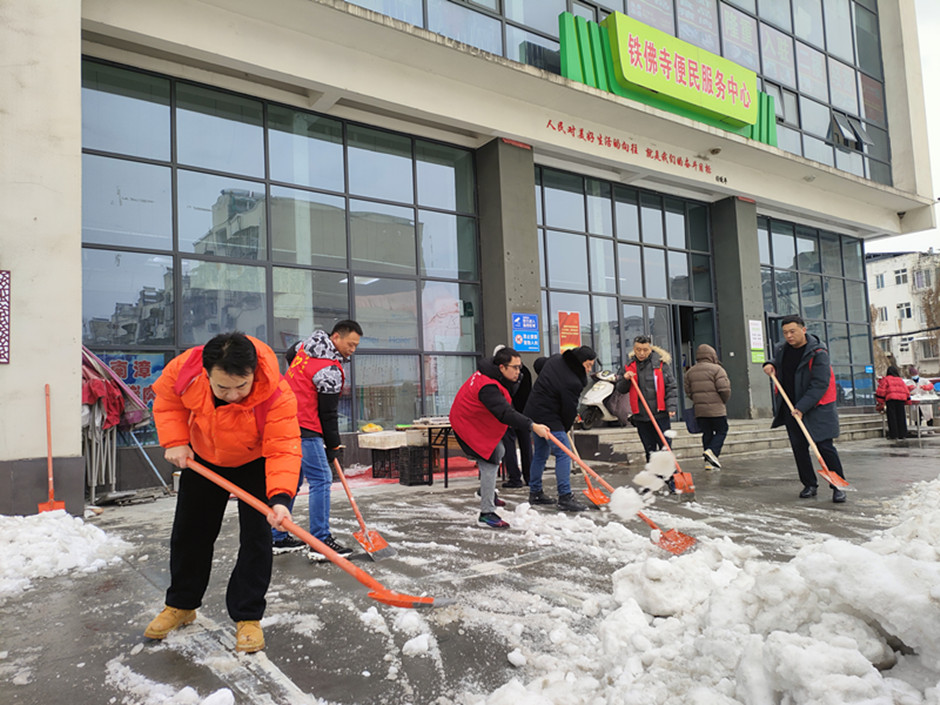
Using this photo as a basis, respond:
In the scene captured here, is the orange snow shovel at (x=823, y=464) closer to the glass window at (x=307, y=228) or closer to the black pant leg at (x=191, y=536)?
the black pant leg at (x=191, y=536)

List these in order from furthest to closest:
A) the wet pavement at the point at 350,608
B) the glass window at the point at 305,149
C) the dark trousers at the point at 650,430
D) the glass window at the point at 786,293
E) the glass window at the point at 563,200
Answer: the glass window at the point at 786,293 → the glass window at the point at 563,200 → the glass window at the point at 305,149 → the dark trousers at the point at 650,430 → the wet pavement at the point at 350,608

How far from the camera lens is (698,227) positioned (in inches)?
634

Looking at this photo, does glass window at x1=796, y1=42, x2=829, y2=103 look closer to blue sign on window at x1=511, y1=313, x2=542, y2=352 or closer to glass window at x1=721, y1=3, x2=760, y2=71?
glass window at x1=721, y1=3, x2=760, y2=71

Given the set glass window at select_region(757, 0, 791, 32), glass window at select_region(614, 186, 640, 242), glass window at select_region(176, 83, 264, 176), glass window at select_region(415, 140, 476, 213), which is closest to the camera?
glass window at select_region(176, 83, 264, 176)

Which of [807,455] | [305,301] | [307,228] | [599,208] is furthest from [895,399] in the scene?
[307,228]

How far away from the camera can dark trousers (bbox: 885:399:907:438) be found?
14.3 metres

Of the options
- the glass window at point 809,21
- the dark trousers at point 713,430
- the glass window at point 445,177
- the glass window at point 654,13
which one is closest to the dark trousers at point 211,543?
the dark trousers at point 713,430

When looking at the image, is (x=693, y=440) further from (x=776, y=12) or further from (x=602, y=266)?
(x=776, y=12)

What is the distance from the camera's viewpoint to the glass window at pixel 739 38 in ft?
49.3

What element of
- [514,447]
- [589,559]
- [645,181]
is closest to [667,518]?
[589,559]

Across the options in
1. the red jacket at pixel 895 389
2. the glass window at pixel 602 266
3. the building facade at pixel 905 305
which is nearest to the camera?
the glass window at pixel 602 266

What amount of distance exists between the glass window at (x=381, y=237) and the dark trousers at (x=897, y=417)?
11219mm

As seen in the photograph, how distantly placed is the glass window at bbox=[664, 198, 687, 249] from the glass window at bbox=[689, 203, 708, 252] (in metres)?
0.29

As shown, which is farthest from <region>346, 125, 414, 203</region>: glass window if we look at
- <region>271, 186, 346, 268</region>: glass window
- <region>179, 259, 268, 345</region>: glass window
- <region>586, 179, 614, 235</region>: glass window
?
<region>586, 179, 614, 235</region>: glass window
